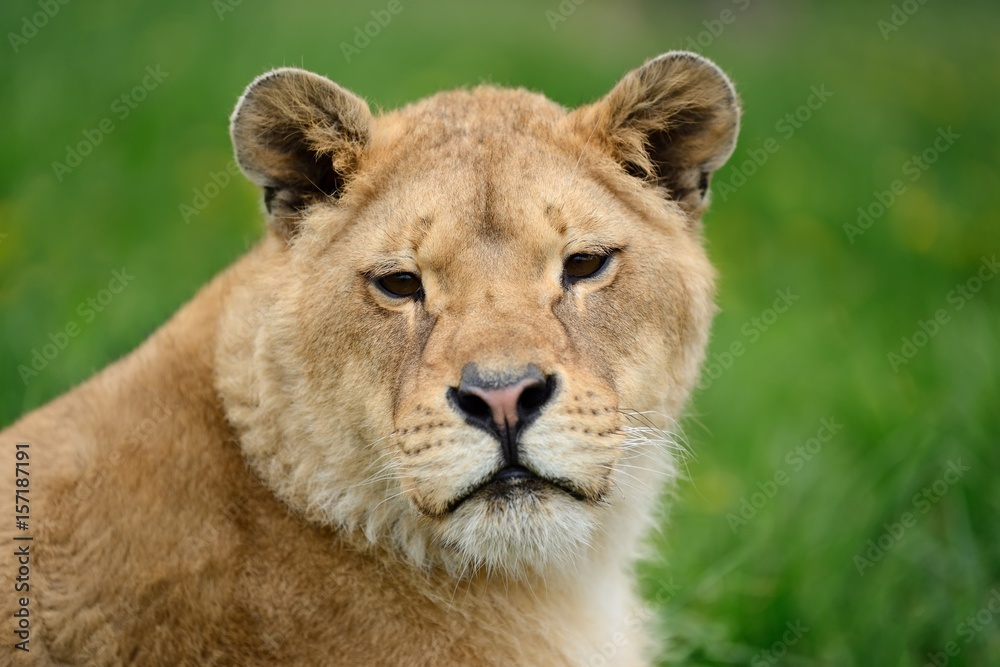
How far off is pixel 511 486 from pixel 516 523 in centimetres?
14

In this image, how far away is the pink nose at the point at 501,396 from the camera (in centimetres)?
327

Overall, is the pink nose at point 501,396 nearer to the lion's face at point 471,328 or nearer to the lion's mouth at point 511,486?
the lion's face at point 471,328

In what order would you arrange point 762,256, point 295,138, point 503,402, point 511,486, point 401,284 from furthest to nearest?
point 762,256 < point 295,138 < point 401,284 < point 511,486 < point 503,402

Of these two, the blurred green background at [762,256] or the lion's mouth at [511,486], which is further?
the blurred green background at [762,256]

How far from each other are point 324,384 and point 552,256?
92 cm

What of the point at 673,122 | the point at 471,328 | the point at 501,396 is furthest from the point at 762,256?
the point at 501,396

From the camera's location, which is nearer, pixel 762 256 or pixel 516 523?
pixel 516 523

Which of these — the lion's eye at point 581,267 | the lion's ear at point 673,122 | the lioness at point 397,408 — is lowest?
the lioness at point 397,408

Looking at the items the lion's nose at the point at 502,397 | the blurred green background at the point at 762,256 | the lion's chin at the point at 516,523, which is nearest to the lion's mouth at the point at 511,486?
the lion's chin at the point at 516,523

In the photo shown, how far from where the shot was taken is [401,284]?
3.83 meters

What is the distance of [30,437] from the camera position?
12.7 feet

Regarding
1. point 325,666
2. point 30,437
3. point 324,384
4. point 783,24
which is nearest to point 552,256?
point 324,384

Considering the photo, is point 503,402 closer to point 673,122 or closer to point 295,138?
point 295,138

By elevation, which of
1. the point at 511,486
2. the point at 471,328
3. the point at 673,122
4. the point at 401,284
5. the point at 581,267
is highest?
the point at 673,122
